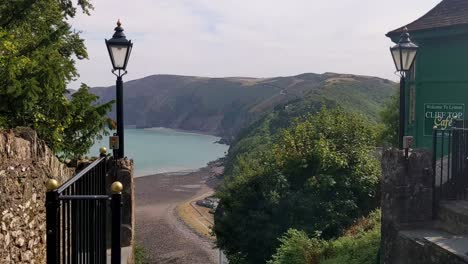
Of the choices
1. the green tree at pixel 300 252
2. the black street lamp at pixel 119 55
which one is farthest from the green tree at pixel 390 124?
the black street lamp at pixel 119 55

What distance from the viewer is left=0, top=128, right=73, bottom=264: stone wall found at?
460cm

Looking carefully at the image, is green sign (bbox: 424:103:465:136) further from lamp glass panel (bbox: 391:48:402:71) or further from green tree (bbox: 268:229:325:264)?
lamp glass panel (bbox: 391:48:402:71)

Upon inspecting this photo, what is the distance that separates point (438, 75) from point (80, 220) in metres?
14.8

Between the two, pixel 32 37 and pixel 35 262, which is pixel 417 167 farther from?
pixel 32 37

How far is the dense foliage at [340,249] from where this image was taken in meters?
10.2

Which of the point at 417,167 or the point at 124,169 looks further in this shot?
the point at 124,169

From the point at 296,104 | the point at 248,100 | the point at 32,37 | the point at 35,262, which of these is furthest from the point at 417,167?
the point at 248,100

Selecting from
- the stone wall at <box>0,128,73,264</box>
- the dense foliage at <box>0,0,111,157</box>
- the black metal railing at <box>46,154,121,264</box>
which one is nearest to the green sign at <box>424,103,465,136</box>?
the dense foliage at <box>0,0,111,157</box>

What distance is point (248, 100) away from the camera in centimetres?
19362

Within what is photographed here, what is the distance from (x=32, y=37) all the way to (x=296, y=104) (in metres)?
93.7

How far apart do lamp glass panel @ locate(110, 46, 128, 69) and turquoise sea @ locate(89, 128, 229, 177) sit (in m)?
69.0

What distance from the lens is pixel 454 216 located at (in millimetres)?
8320

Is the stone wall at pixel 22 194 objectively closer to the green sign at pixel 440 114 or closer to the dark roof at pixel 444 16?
the green sign at pixel 440 114

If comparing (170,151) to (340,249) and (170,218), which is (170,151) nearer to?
(170,218)
